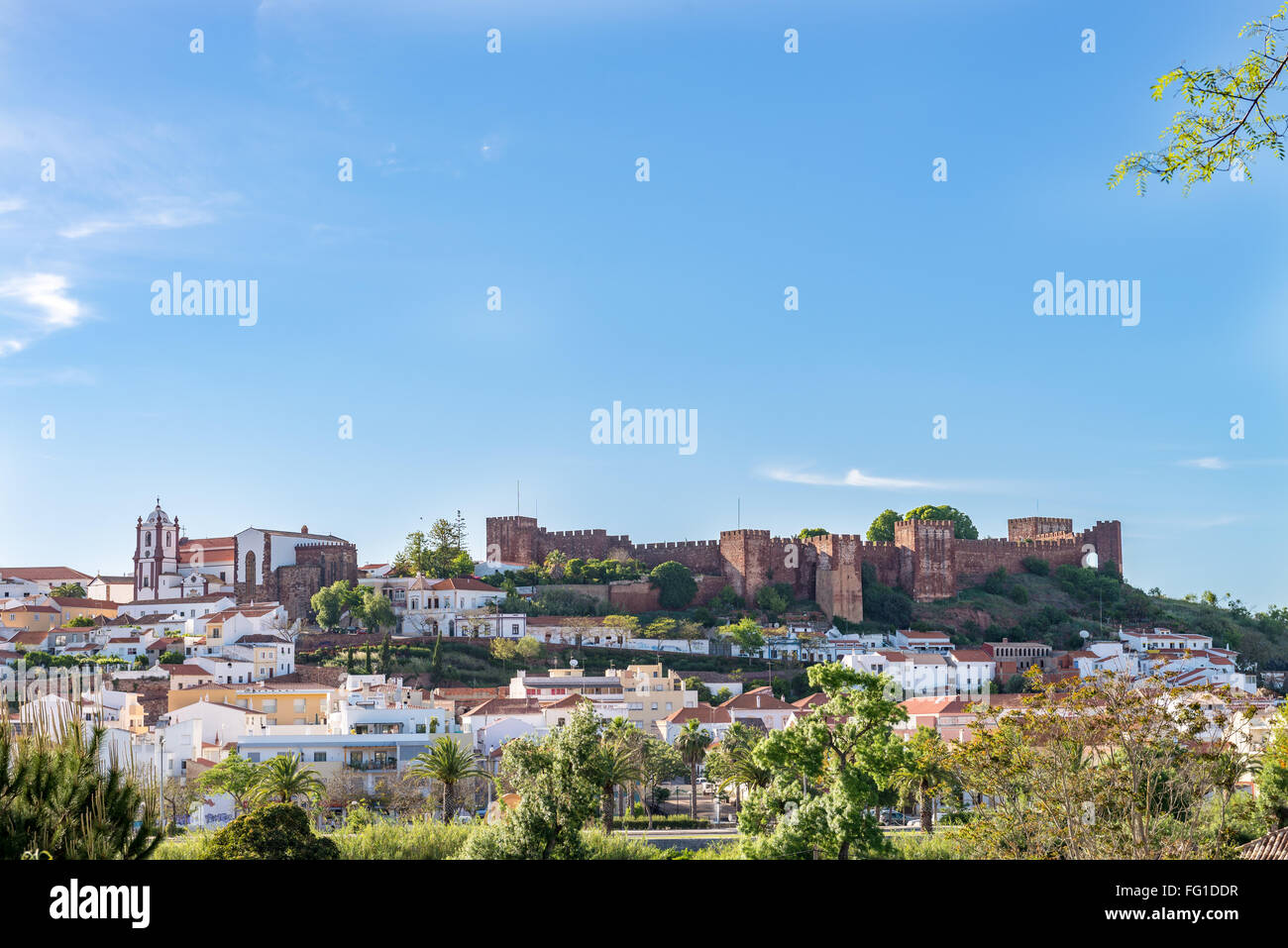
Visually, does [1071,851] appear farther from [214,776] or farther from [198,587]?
[198,587]

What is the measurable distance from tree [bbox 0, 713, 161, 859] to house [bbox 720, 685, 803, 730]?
3127 cm

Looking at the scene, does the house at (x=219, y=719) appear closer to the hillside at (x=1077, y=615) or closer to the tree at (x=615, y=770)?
the tree at (x=615, y=770)

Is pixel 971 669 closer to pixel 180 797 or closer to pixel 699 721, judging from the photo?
pixel 699 721

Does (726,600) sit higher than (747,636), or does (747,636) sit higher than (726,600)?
(726,600)

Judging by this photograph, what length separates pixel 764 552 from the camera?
6531cm

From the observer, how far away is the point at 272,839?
15.6 meters

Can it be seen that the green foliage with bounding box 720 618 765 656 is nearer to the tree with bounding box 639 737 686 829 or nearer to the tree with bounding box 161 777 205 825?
the tree with bounding box 639 737 686 829

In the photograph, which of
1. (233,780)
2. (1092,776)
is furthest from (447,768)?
(1092,776)

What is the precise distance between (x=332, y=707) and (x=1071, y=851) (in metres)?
30.2

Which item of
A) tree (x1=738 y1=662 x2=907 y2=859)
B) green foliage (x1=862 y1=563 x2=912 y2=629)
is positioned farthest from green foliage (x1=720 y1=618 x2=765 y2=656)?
tree (x1=738 y1=662 x2=907 y2=859)

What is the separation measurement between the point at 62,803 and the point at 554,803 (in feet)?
23.9

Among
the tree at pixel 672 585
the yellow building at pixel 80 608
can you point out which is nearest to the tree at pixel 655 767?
the tree at pixel 672 585

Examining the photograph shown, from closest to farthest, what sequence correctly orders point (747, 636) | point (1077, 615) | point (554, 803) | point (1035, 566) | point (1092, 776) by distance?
point (1092, 776) < point (554, 803) < point (747, 636) < point (1077, 615) < point (1035, 566)
